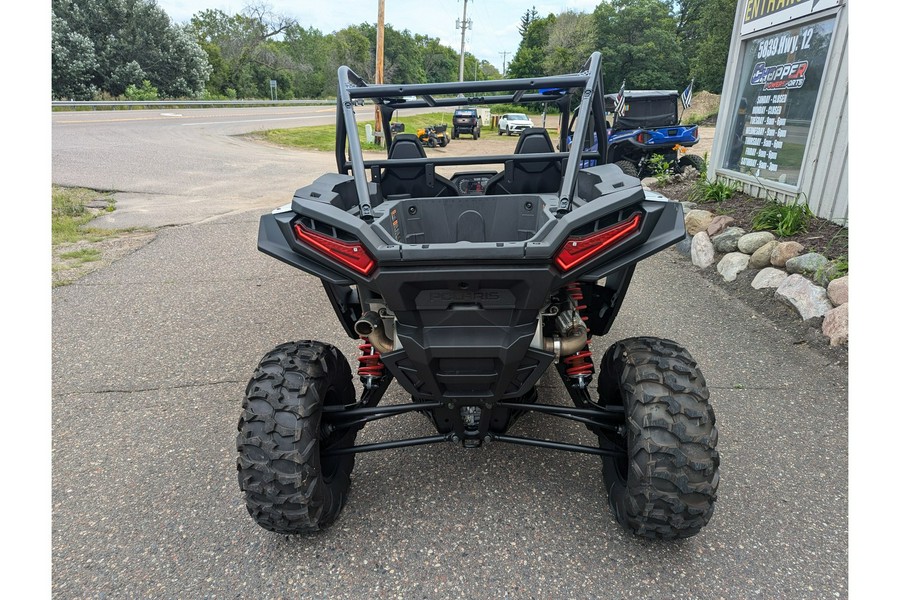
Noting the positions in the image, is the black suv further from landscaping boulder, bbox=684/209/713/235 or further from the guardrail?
landscaping boulder, bbox=684/209/713/235

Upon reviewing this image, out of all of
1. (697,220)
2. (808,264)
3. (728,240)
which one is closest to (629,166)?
(697,220)

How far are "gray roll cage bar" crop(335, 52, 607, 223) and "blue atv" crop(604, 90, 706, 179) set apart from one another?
863cm

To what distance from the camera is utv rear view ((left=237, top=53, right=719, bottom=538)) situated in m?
1.78

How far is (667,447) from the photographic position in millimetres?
1898

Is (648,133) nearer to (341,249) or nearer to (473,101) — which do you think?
(473,101)

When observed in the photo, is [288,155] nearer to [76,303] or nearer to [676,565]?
[76,303]

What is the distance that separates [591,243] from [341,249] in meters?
0.86

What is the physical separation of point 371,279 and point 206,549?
1416 millimetres

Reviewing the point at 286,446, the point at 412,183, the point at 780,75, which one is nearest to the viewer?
the point at 286,446

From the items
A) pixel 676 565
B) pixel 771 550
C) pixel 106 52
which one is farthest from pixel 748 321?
pixel 106 52

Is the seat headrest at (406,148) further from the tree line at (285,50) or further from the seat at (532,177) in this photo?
the tree line at (285,50)

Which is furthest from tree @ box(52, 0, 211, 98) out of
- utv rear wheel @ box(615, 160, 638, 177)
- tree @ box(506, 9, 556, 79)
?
utv rear wheel @ box(615, 160, 638, 177)

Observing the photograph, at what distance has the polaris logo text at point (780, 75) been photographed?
18.9ft

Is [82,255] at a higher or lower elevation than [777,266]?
lower
